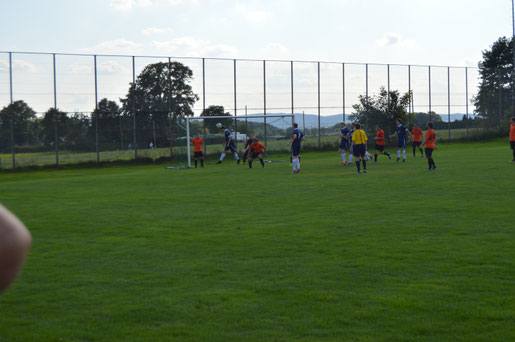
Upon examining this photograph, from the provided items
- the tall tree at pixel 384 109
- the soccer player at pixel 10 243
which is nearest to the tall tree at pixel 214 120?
the tall tree at pixel 384 109

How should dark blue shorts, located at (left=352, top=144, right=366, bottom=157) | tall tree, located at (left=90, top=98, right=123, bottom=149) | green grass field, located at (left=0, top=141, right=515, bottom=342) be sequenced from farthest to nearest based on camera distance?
1. tall tree, located at (left=90, top=98, right=123, bottom=149)
2. dark blue shorts, located at (left=352, top=144, right=366, bottom=157)
3. green grass field, located at (left=0, top=141, right=515, bottom=342)

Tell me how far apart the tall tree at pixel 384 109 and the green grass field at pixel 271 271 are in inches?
1205

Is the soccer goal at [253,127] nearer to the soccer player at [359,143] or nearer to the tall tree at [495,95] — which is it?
the soccer player at [359,143]

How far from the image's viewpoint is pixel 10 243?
3.37ft

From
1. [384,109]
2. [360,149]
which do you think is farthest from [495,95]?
[360,149]

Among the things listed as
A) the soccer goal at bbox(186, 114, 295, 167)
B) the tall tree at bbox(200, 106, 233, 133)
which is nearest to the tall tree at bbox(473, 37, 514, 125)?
the soccer goal at bbox(186, 114, 295, 167)

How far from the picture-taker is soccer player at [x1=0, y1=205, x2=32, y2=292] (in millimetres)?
1014

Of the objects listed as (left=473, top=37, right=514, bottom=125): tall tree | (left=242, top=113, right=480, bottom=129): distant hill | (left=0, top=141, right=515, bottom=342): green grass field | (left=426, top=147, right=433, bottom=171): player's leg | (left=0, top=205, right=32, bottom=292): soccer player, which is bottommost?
(left=0, top=141, right=515, bottom=342): green grass field

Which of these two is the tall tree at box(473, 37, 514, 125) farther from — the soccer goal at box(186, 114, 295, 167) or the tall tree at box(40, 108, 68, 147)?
the tall tree at box(40, 108, 68, 147)

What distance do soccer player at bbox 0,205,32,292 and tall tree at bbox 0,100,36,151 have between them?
34.1m

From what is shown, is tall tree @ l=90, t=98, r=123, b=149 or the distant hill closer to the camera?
tall tree @ l=90, t=98, r=123, b=149

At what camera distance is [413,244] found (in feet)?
27.0

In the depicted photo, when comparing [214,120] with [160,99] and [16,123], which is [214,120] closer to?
[160,99]

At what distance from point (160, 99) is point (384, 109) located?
17211 mm
